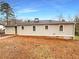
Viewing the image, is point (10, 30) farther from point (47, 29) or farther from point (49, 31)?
point (49, 31)

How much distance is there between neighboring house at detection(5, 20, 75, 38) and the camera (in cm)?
3136

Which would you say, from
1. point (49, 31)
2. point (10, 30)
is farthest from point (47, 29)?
point (10, 30)

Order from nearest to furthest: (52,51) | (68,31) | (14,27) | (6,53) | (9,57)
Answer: (9,57) < (6,53) < (52,51) < (68,31) < (14,27)

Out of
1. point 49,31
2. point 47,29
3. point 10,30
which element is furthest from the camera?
point 10,30

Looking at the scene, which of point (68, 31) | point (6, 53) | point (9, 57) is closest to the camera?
point (9, 57)

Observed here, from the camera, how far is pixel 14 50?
15.4 metres

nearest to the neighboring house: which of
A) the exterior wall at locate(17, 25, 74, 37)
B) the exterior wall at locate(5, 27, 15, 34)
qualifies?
the exterior wall at locate(17, 25, 74, 37)

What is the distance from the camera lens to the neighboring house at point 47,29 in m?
31.4

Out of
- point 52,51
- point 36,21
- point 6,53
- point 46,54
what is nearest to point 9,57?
point 6,53

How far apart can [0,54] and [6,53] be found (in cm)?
57

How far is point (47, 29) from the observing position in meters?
32.3

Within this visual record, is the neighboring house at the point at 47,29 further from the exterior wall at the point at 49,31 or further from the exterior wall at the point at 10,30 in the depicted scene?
the exterior wall at the point at 10,30

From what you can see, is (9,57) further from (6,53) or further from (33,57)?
(33,57)

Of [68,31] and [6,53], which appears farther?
[68,31]
